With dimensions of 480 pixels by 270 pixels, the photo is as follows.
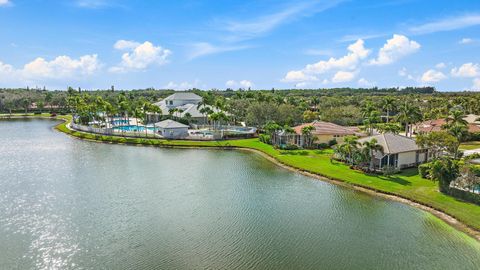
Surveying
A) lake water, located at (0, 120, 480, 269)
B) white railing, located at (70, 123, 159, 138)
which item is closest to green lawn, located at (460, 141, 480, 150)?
lake water, located at (0, 120, 480, 269)

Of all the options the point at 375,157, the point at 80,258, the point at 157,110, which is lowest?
the point at 80,258

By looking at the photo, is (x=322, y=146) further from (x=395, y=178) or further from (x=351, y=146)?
(x=395, y=178)

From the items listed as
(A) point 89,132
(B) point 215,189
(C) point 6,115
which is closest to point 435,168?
(B) point 215,189

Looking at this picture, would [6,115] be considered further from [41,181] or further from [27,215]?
[27,215]

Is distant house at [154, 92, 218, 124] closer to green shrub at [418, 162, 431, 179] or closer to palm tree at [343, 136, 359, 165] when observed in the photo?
palm tree at [343, 136, 359, 165]

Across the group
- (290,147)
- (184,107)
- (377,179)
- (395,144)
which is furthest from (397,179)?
(184,107)

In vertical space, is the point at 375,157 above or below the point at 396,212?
above
